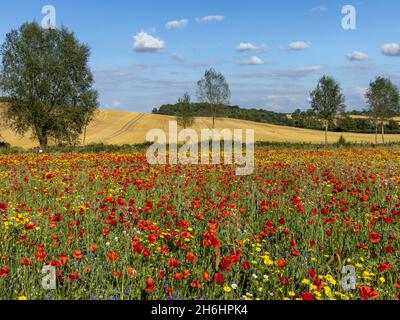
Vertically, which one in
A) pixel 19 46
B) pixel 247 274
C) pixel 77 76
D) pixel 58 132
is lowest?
pixel 247 274

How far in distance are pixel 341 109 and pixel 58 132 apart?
141ft

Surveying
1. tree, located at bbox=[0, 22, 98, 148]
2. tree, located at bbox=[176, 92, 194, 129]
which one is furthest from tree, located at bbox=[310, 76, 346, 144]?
tree, located at bbox=[0, 22, 98, 148]

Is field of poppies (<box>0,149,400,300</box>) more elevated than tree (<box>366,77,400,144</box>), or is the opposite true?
tree (<box>366,77,400,144</box>)

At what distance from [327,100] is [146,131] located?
104 feet

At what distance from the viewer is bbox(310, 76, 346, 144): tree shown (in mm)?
62312

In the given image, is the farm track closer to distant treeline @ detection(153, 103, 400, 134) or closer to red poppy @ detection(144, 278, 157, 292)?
distant treeline @ detection(153, 103, 400, 134)

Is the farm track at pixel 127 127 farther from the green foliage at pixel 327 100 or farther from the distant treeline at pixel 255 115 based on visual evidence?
the green foliage at pixel 327 100

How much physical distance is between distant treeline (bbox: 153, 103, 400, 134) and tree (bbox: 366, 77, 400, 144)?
1.80 m

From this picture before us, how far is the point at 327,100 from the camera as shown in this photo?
2459 inches

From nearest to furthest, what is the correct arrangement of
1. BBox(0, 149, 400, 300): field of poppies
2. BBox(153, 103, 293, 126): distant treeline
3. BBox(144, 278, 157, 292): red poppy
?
BBox(144, 278, 157, 292): red poppy
BBox(0, 149, 400, 300): field of poppies
BBox(153, 103, 293, 126): distant treeline

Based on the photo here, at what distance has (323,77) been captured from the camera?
63469mm

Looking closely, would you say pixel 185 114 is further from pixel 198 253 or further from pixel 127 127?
pixel 198 253

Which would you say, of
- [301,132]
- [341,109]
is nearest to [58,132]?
[341,109]
